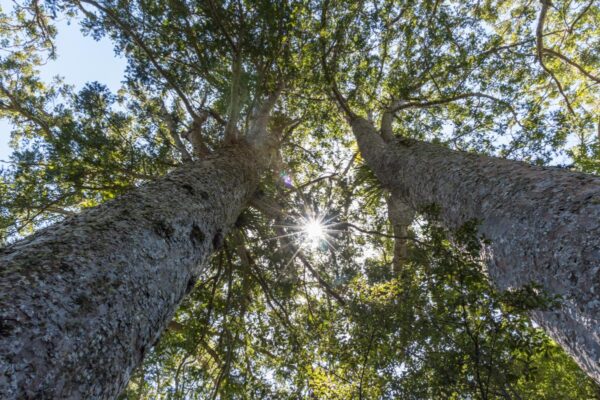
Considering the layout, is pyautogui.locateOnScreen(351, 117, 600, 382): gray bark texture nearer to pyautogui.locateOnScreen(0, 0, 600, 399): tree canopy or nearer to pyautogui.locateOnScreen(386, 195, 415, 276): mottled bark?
pyautogui.locateOnScreen(0, 0, 600, 399): tree canopy

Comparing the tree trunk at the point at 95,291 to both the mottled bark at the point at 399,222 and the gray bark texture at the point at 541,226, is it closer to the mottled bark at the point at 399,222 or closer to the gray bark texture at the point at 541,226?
the gray bark texture at the point at 541,226

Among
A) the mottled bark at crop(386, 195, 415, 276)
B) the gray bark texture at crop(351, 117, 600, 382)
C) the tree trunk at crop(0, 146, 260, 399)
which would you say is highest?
the mottled bark at crop(386, 195, 415, 276)

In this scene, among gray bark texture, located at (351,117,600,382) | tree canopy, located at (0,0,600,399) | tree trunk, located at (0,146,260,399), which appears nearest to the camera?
tree trunk, located at (0,146,260,399)

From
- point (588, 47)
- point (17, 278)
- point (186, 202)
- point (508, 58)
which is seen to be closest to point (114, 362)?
point (17, 278)

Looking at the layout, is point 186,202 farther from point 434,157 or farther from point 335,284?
point 335,284

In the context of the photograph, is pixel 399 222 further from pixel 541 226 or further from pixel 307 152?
pixel 541 226

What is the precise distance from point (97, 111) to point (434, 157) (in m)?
5.06

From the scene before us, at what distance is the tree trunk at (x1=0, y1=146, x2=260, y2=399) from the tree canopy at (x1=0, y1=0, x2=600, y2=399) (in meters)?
1.81

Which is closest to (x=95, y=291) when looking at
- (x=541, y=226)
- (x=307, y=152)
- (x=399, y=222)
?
(x=541, y=226)

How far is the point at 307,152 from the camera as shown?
9.59 m

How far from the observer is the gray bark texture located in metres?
1.54

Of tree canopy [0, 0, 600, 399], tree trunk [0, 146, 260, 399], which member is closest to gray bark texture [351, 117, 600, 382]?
tree canopy [0, 0, 600, 399]

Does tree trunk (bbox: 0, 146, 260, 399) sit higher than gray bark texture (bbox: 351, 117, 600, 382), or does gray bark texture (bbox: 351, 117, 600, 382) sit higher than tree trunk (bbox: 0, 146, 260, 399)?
gray bark texture (bbox: 351, 117, 600, 382)

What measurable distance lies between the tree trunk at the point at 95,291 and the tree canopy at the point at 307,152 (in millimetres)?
1814
